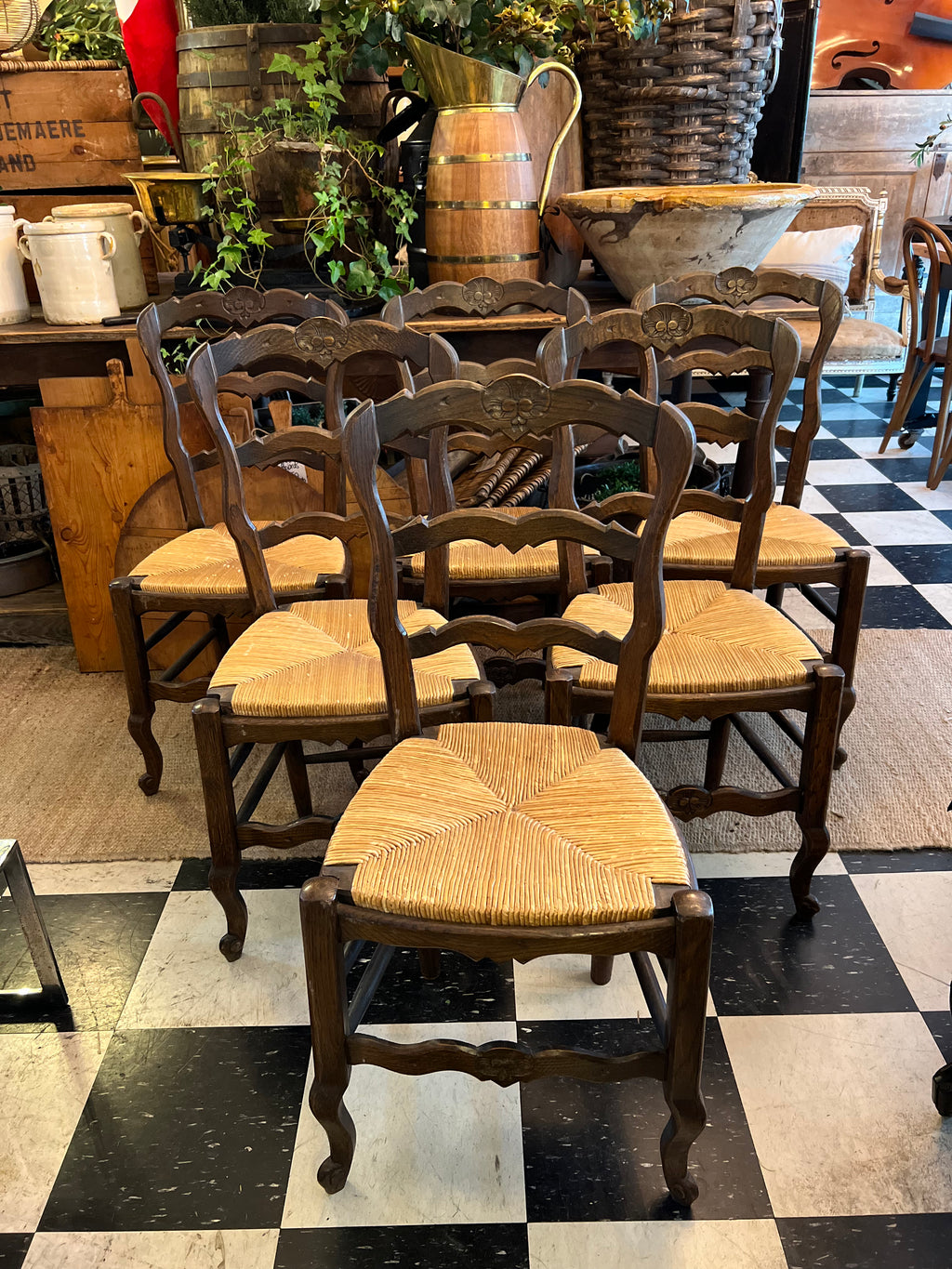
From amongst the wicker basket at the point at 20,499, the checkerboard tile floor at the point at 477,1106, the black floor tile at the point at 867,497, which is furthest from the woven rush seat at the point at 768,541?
the wicker basket at the point at 20,499

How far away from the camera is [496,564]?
221 centimetres

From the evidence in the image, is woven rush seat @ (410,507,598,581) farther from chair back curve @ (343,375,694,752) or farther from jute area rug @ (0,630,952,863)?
chair back curve @ (343,375,694,752)

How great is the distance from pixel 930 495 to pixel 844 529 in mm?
588

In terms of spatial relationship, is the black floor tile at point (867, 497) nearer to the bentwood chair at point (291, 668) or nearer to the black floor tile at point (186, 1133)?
the bentwood chair at point (291, 668)

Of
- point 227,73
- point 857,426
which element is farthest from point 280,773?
point 857,426

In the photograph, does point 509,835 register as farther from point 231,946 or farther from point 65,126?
point 65,126

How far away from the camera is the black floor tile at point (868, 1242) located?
128 centimetres

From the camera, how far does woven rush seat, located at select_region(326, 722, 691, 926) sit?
3.86 feet

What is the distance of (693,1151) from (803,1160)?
15 centimetres

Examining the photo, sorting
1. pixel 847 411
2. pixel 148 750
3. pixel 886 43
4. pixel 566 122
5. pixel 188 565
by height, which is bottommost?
pixel 847 411

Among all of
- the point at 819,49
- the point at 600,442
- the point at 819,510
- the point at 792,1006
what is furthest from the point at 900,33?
the point at 792,1006

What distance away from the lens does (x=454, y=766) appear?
1.43 m

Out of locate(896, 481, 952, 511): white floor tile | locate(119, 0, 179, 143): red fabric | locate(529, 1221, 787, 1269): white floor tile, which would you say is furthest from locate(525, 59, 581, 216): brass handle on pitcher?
locate(529, 1221, 787, 1269): white floor tile

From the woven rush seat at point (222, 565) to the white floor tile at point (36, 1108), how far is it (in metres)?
0.92
